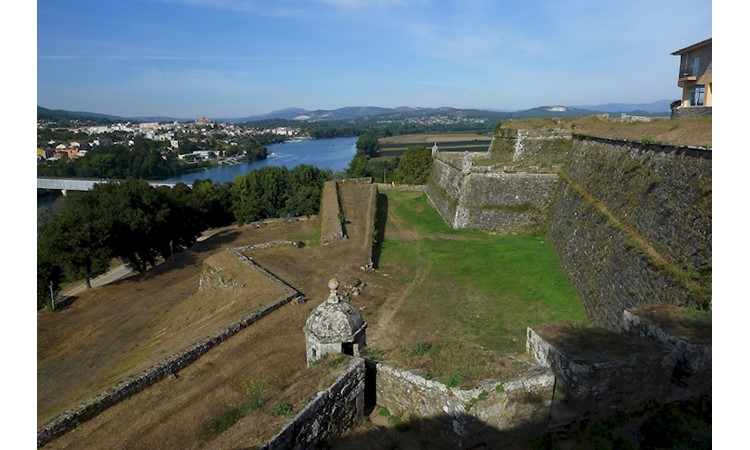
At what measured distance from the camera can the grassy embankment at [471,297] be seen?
756 cm

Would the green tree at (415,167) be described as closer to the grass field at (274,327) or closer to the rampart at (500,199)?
the rampart at (500,199)

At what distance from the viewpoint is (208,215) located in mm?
43219

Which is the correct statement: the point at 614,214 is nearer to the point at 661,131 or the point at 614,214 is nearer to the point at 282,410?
the point at 661,131

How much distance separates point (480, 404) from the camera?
642 centimetres

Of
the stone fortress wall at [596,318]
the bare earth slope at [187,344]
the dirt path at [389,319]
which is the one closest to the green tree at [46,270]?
the bare earth slope at [187,344]

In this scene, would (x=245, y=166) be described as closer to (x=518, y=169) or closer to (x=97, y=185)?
(x=97, y=185)

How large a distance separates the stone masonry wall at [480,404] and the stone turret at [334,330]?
1.31 metres

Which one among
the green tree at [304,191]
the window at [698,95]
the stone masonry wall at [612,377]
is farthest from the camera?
the green tree at [304,191]

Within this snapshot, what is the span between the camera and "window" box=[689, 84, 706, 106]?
24.0 meters

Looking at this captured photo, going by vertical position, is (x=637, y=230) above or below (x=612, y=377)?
above

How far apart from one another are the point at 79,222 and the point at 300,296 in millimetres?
15703

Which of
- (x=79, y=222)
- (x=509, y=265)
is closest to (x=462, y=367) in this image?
(x=509, y=265)

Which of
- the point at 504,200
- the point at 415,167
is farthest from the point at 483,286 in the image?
the point at 415,167

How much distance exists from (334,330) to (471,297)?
9681mm
